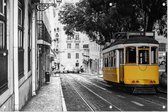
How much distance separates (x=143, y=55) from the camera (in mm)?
24453

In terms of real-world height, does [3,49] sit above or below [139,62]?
above

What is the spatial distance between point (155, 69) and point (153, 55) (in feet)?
2.68

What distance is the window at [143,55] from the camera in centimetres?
2436

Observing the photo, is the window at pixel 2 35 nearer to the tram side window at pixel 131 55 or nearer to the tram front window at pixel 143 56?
the tram side window at pixel 131 55

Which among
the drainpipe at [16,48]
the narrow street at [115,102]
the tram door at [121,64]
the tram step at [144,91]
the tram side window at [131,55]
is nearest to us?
the drainpipe at [16,48]

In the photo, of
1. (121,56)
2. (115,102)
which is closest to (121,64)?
(121,56)

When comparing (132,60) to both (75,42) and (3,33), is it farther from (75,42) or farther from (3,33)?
(75,42)

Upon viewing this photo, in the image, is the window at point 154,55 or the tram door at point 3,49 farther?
the window at point 154,55

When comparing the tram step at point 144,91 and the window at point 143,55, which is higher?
the window at point 143,55

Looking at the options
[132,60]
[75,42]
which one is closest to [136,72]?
[132,60]

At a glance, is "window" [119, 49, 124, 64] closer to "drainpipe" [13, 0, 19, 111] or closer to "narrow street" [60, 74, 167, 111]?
"narrow street" [60, 74, 167, 111]

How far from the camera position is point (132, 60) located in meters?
24.5

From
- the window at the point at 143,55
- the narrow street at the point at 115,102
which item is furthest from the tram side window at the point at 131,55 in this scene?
the narrow street at the point at 115,102

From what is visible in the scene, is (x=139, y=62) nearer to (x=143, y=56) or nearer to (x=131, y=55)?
(x=143, y=56)
